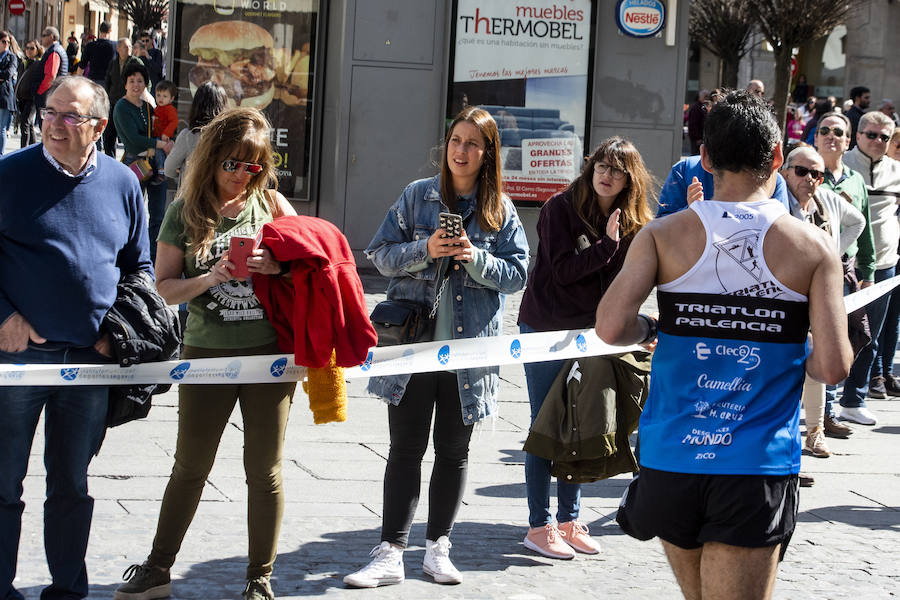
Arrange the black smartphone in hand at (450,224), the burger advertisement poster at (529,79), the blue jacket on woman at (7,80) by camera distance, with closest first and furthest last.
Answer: the black smartphone in hand at (450,224) → the burger advertisement poster at (529,79) → the blue jacket on woman at (7,80)

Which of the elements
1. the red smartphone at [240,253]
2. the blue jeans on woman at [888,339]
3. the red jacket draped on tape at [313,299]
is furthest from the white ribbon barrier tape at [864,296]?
the red smartphone at [240,253]

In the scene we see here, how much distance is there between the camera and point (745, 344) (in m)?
3.24

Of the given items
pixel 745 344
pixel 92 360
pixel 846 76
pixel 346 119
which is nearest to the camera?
pixel 745 344

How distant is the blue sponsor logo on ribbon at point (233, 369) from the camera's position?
440 cm

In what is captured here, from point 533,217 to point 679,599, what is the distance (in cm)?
810

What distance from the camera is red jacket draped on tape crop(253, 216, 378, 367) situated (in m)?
4.36

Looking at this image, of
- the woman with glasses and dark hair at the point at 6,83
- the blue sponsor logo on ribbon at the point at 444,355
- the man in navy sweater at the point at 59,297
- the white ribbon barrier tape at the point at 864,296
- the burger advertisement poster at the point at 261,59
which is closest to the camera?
the man in navy sweater at the point at 59,297

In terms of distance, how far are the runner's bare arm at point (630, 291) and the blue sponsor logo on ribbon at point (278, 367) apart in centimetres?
149

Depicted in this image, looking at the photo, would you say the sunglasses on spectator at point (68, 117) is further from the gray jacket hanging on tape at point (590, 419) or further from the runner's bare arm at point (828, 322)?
the runner's bare arm at point (828, 322)

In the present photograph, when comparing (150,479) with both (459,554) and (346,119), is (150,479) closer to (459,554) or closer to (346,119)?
(459,554)

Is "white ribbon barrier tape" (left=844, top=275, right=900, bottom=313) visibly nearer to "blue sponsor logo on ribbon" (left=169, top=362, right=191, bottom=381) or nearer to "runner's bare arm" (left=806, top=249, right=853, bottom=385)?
"runner's bare arm" (left=806, top=249, right=853, bottom=385)

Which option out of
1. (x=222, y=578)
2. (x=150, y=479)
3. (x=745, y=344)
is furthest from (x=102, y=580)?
(x=745, y=344)

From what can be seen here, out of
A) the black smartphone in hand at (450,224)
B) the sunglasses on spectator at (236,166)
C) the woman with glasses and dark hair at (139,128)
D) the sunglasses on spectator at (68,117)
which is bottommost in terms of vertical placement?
the black smartphone in hand at (450,224)

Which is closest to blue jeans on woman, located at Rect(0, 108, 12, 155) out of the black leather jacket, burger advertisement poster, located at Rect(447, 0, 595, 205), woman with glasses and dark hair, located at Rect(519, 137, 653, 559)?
burger advertisement poster, located at Rect(447, 0, 595, 205)
